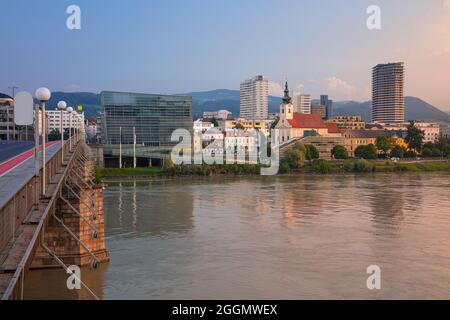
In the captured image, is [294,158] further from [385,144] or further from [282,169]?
[385,144]

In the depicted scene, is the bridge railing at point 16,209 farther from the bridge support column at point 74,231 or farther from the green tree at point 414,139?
the green tree at point 414,139

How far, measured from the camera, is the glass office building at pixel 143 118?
69000 mm

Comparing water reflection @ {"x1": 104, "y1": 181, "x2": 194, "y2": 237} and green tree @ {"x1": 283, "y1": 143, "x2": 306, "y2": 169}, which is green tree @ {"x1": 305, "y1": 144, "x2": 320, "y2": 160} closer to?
green tree @ {"x1": 283, "y1": 143, "x2": 306, "y2": 169}

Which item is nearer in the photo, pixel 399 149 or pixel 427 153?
pixel 399 149

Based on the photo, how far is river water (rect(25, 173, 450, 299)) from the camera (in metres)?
12.1

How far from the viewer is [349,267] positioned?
1412 centimetres

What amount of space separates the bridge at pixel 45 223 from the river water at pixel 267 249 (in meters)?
0.56

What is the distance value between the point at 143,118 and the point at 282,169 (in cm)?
2596

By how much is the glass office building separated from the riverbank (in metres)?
14.5

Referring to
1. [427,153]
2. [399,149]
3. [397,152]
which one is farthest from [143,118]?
[427,153]

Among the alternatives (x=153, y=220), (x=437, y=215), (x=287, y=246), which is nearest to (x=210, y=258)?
(x=287, y=246)

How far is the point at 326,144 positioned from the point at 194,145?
15369mm

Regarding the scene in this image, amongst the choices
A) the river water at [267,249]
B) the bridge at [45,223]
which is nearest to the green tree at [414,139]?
the river water at [267,249]

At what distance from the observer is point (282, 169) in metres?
52.7
